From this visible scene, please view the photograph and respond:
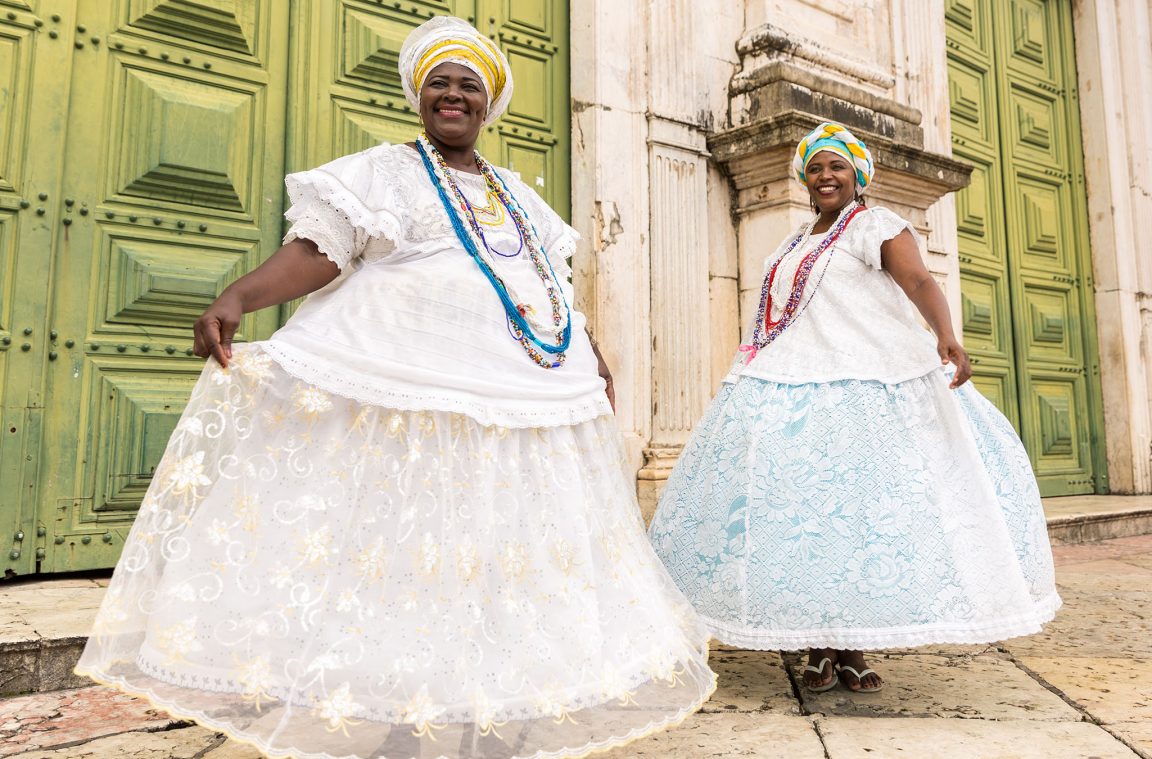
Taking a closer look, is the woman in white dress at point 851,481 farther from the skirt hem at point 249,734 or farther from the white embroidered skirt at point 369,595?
the skirt hem at point 249,734

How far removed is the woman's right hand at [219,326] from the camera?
67.7 inches

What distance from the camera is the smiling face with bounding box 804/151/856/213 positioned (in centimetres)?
297

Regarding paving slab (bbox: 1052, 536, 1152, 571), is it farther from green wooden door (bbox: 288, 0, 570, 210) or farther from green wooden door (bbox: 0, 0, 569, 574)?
green wooden door (bbox: 0, 0, 569, 574)

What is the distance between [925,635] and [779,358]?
0.97 metres

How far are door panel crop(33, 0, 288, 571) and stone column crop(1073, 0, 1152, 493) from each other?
296 inches

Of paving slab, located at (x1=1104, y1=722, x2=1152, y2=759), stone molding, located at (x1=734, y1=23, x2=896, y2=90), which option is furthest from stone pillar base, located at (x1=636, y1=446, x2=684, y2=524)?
paving slab, located at (x1=1104, y1=722, x2=1152, y2=759)

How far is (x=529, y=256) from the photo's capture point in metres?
2.19

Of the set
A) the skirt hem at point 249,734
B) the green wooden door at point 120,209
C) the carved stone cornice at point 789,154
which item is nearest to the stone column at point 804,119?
the carved stone cornice at point 789,154

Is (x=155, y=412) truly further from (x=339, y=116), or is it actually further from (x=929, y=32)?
(x=929, y=32)

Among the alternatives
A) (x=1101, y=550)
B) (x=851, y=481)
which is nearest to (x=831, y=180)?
(x=851, y=481)

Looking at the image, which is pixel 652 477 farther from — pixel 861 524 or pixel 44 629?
pixel 44 629

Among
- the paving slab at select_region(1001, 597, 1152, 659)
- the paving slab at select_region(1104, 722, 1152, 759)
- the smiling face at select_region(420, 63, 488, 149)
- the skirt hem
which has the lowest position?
the paving slab at select_region(1104, 722, 1152, 759)

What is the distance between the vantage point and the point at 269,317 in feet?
12.5

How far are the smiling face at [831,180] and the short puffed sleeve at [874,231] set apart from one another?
121 millimetres
